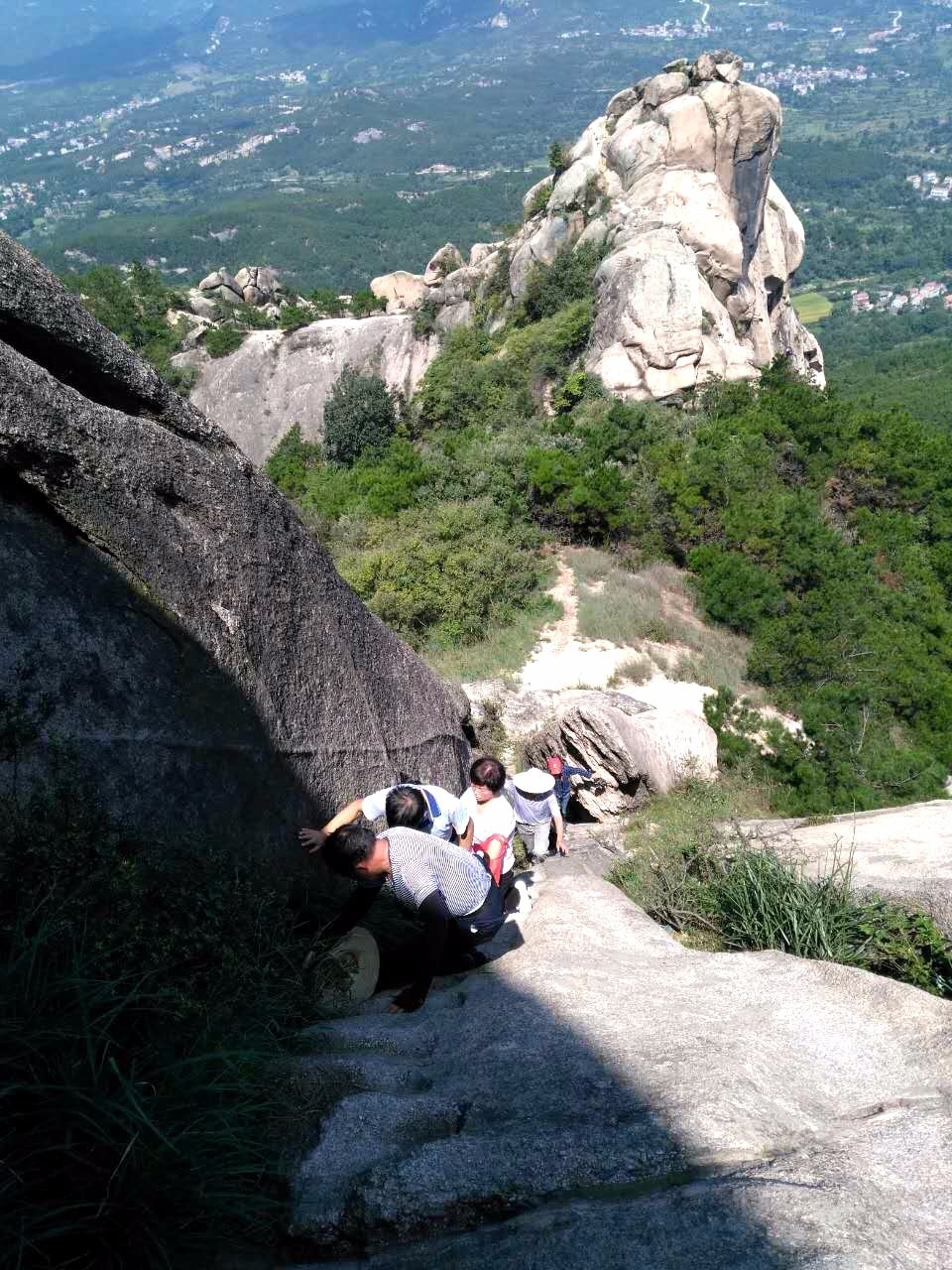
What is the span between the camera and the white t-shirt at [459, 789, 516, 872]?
16.9 feet

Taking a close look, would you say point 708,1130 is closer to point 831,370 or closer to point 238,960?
point 238,960

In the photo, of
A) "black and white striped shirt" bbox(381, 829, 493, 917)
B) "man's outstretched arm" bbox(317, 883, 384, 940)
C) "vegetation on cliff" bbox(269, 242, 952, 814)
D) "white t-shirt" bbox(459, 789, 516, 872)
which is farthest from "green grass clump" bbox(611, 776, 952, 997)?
"vegetation on cliff" bbox(269, 242, 952, 814)

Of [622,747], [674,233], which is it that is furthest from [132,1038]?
[674,233]

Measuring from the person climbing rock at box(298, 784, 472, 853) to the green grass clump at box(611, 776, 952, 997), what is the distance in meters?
1.62

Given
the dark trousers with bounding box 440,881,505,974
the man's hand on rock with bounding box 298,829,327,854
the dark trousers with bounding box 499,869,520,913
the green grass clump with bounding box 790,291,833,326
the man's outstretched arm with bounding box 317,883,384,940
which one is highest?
the man's hand on rock with bounding box 298,829,327,854

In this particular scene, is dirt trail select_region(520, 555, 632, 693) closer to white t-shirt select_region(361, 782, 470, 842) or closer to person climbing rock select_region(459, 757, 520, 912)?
person climbing rock select_region(459, 757, 520, 912)

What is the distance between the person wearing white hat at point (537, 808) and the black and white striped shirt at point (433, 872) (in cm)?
245

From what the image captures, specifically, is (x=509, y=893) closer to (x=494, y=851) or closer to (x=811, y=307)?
(x=494, y=851)

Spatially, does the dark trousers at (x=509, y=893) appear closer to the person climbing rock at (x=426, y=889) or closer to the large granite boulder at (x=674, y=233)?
the person climbing rock at (x=426, y=889)

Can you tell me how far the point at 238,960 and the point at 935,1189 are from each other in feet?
8.52

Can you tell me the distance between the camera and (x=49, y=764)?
12.4 feet

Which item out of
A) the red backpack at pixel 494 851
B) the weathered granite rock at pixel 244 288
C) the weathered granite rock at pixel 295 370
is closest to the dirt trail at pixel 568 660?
the red backpack at pixel 494 851

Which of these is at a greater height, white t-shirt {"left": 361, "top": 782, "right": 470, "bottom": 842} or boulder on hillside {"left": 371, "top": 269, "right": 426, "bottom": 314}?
white t-shirt {"left": 361, "top": 782, "right": 470, "bottom": 842}

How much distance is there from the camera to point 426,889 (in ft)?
12.9
